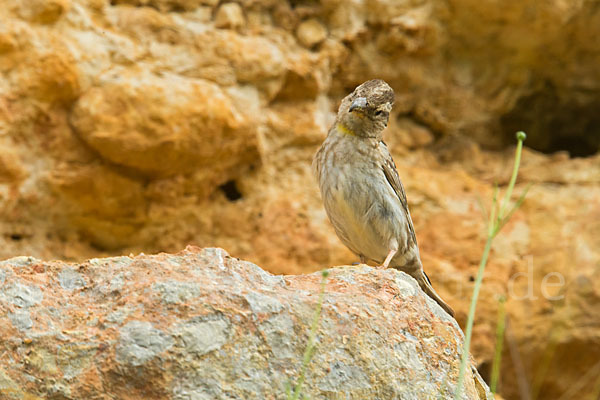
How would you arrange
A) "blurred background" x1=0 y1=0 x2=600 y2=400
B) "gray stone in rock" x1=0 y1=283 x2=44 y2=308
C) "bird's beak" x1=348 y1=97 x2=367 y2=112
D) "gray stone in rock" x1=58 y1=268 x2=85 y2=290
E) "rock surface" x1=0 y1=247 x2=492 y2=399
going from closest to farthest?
"rock surface" x1=0 y1=247 x2=492 y2=399
"gray stone in rock" x1=0 y1=283 x2=44 y2=308
"gray stone in rock" x1=58 y1=268 x2=85 y2=290
"bird's beak" x1=348 y1=97 x2=367 y2=112
"blurred background" x1=0 y1=0 x2=600 y2=400

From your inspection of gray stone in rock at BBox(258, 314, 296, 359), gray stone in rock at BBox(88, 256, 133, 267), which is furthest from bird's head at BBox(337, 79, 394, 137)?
gray stone in rock at BBox(258, 314, 296, 359)

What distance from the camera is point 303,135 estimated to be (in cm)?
732

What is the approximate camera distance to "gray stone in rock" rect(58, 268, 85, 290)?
3404mm

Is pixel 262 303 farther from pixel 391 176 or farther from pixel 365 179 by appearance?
→ pixel 391 176

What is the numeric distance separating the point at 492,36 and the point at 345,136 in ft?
10.4

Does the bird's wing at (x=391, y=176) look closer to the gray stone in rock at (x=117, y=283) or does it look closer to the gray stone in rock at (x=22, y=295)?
the gray stone in rock at (x=117, y=283)

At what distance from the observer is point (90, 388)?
300 centimetres

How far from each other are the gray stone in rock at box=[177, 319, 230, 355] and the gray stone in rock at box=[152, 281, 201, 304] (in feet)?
0.36

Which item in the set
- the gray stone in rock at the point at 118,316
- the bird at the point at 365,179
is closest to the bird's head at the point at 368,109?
the bird at the point at 365,179

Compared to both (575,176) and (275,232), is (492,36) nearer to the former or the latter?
(575,176)

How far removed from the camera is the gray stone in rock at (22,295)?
3246 mm

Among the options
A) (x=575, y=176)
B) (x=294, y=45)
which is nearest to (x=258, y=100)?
(x=294, y=45)

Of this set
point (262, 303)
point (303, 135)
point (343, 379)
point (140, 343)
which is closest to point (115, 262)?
point (140, 343)

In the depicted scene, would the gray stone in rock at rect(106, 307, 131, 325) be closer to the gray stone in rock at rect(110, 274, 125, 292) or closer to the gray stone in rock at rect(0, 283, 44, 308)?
the gray stone in rock at rect(110, 274, 125, 292)
